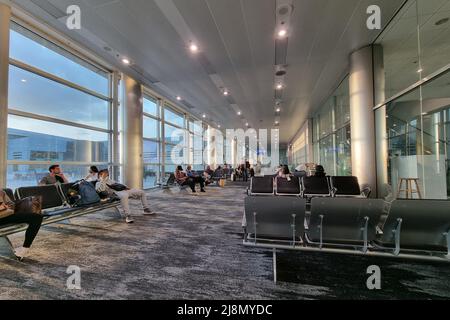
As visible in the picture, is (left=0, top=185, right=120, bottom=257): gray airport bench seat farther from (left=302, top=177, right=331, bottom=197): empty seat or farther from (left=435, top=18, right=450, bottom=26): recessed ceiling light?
(left=435, top=18, right=450, bottom=26): recessed ceiling light

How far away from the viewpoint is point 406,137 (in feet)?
14.3

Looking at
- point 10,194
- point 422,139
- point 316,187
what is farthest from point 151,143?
point 422,139

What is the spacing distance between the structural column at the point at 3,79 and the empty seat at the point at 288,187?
18.8 feet

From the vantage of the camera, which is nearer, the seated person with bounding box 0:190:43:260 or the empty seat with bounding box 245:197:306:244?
the empty seat with bounding box 245:197:306:244

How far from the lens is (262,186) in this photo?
505cm

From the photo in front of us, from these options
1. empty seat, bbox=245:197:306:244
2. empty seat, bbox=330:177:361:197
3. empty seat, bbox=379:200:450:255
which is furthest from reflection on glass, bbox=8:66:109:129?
empty seat, bbox=330:177:361:197

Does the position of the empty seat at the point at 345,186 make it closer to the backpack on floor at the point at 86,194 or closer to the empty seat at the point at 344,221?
the empty seat at the point at 344,221

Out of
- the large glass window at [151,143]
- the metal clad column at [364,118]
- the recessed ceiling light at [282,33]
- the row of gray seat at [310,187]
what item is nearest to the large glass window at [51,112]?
the large glass window at [151,143]

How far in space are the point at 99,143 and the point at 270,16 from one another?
6.44 meters

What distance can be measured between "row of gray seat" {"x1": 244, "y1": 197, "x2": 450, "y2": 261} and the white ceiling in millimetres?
3682

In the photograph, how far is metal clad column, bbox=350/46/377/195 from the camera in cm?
515

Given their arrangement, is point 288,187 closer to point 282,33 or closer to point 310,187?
point 310,187

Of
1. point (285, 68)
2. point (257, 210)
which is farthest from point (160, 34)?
point (257, 210)
